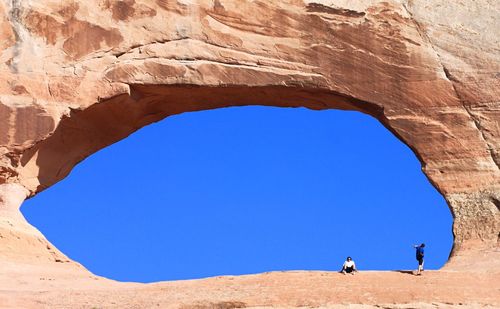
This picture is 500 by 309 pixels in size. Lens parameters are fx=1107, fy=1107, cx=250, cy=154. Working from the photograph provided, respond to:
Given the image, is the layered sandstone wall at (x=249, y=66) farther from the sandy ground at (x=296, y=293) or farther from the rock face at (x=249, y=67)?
the sandy ground at (x=296, y=293)

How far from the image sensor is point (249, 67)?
24.9 meters

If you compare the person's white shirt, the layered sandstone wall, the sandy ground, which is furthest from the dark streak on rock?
the sandy ground

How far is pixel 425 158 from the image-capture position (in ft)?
78.4

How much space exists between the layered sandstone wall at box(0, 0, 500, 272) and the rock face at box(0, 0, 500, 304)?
0.02 meters

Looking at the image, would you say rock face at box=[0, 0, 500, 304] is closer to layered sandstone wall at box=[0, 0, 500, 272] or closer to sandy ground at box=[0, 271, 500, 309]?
layered sandstone wall at box=[0, 0, 500, 272]

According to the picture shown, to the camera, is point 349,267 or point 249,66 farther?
point 249,66

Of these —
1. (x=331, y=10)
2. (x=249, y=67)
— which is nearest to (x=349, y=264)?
(x=249, y=67)

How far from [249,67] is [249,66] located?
0.03 meters

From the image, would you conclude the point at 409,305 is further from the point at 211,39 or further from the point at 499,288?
the point at 211,39

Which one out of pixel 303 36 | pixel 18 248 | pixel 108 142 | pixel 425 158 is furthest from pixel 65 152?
pixel 425 158

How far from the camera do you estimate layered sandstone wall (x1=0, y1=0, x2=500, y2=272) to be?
24.0 meters

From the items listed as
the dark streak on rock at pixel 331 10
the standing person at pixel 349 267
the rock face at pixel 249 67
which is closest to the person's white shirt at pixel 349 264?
the standing person at pixel 349 267

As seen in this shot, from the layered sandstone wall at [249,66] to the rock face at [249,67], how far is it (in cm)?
2

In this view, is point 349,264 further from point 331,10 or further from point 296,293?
point 331,10
